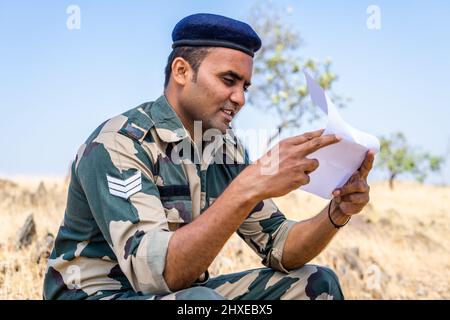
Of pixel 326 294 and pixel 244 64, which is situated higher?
pixel 244 64

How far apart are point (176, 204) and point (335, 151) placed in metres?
0.65

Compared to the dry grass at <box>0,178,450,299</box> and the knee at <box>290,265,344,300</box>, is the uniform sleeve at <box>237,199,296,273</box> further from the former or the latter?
the dry grass at <box>0,178,450,299</box>

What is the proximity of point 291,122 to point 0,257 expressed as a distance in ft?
43.0

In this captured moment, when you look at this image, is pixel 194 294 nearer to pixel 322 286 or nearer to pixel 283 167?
pixel 283 167

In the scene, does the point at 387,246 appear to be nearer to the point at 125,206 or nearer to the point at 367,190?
the point at 367,190

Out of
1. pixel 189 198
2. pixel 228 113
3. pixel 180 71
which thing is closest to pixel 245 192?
pixel 189 198

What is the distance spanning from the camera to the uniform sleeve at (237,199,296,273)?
2955 mm

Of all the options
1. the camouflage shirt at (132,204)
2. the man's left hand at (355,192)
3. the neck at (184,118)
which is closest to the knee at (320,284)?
the camouflage shirt at (132,204)

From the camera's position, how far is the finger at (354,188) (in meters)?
2.69

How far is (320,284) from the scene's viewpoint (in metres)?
2.67

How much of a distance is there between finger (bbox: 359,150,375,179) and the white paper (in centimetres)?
2
